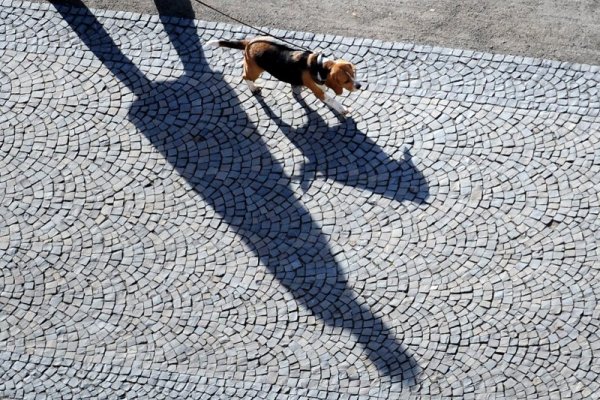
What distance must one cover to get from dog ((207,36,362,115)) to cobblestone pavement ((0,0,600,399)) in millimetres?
463

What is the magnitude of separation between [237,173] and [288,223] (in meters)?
0.85

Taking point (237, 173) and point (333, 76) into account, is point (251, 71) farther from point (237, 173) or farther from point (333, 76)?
point (237, 173)

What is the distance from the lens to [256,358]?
30.9 ft

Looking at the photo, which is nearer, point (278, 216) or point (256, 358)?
point (256, 358)

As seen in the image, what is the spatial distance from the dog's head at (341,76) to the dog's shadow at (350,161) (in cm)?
62

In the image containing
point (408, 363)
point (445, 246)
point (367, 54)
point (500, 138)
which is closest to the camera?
point (408, 363)

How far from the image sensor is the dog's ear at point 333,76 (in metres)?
10.3

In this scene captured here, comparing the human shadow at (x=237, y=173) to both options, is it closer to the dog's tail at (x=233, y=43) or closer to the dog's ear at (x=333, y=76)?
the dog's tail at (x=233, y=43)

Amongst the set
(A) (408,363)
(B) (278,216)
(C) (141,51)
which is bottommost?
(A) (408,363)

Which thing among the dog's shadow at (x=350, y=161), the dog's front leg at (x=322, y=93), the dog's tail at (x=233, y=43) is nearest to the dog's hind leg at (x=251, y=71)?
the dog's tail at (x=233, y=43)

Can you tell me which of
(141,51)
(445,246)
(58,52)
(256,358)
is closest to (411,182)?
(445,246)

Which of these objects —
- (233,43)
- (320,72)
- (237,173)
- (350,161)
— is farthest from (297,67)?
(237,173)

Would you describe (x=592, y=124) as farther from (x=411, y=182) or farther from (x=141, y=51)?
(x=141, y=51)

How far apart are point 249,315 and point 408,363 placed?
1588mm
